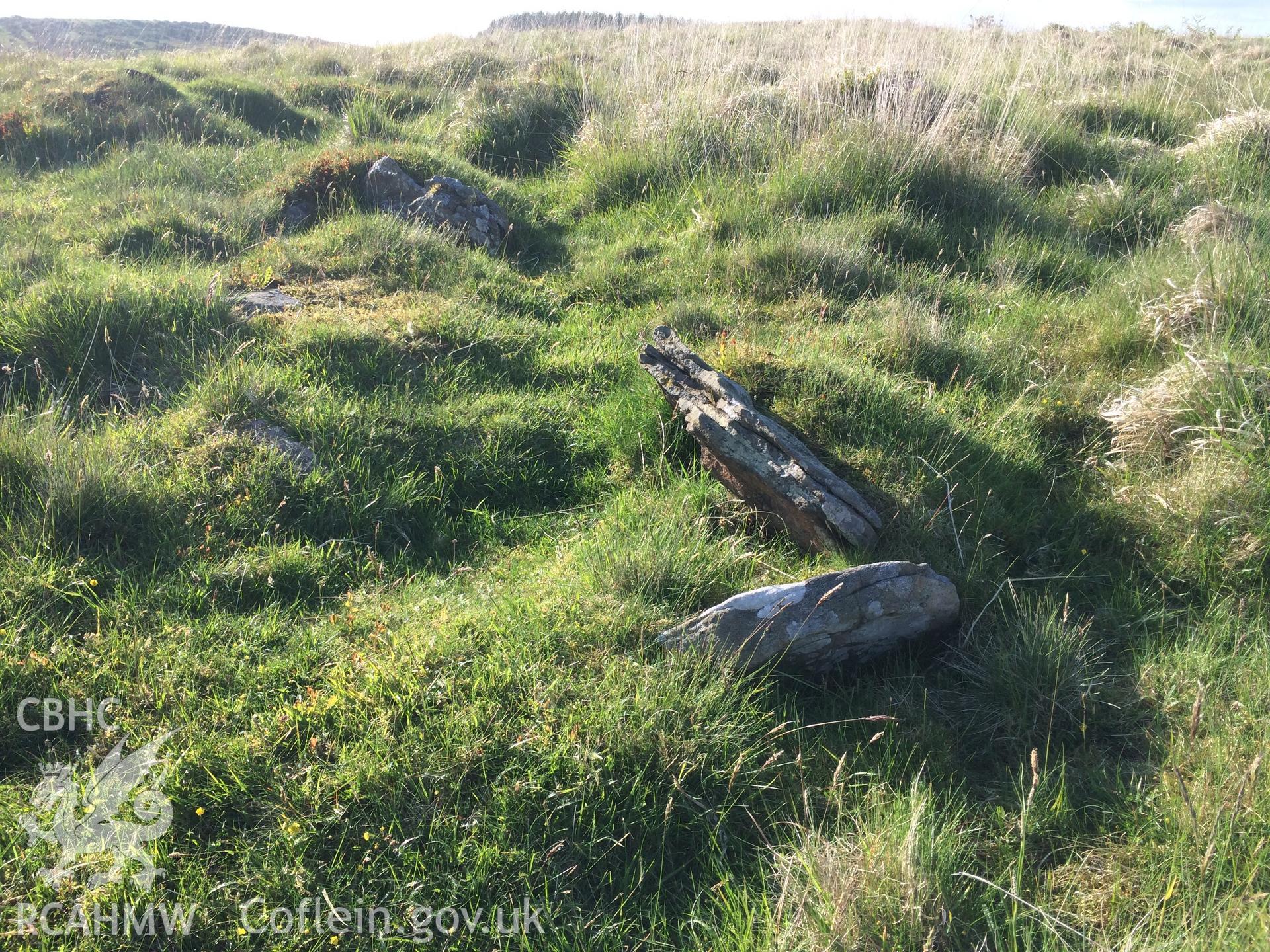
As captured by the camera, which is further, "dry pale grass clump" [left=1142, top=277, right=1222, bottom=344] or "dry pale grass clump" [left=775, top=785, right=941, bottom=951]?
"dry pale grass clump" [left=1142, top=277, right=1222, bottom=344]

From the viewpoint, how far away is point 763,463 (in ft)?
12.7

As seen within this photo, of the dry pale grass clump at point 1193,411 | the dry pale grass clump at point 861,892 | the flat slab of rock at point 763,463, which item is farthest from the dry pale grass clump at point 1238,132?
the dry pale grass clump at point 861,892

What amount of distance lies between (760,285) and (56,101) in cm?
864

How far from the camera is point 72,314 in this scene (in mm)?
4898

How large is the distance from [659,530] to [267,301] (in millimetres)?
3605

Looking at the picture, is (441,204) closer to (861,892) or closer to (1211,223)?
(1211,223)

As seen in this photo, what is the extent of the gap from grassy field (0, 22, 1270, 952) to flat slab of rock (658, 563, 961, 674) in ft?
0.38

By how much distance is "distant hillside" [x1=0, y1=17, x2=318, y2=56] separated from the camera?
23.9 m

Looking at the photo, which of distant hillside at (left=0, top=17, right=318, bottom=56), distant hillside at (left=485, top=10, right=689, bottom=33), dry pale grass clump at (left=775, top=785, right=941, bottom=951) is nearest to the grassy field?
dry pale grass clump at (left=775, top=785, right=941, bottom=951)

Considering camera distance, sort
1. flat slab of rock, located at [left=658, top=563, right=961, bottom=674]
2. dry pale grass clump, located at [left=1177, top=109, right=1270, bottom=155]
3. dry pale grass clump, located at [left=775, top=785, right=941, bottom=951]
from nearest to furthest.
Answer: dry pale grass clump, located at [left=775, top=785, right=941, bottom=951], flat slab of rock, located at [left=658, top=563, right=961, bottom=674], dry pale grass clump, located at [left=1177, top=109, right=1270, bottom=155]

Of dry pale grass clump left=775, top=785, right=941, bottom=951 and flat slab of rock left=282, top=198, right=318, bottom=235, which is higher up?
flat slab of rock left=282, top=198, right=318, bottom=235

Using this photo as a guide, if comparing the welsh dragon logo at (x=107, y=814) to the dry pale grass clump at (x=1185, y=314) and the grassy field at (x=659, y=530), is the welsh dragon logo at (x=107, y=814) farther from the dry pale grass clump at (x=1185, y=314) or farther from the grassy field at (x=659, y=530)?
the dry pale grass clump at (x=1185, y=314)

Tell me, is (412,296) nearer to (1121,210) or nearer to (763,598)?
(763,598)

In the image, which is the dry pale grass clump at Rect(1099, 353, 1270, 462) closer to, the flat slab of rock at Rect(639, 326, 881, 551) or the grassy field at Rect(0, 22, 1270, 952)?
the grassy field at Rect(0, 22, 1270, 952)
